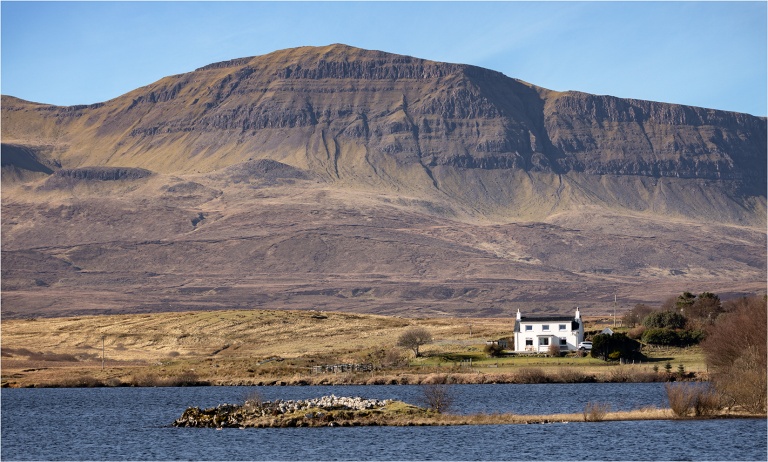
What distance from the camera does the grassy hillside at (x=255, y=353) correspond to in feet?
343

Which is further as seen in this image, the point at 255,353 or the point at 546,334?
the point at 255,353

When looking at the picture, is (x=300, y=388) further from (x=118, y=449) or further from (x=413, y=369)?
(x=118, y=449)

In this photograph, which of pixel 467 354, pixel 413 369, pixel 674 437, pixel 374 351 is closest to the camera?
pixel 674 437

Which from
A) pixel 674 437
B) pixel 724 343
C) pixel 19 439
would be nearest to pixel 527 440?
pixel 674 437

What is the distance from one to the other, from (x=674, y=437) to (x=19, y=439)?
35.5m

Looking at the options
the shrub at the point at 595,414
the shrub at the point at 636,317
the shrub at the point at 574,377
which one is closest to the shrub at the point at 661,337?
the shrub at the point at 574,377

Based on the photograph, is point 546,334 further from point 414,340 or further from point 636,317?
point 636,317

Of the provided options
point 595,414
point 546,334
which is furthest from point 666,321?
point 595,414

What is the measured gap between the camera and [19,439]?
6619 centimetres

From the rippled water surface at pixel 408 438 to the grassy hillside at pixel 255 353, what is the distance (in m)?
19.3

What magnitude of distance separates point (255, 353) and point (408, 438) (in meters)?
82.6

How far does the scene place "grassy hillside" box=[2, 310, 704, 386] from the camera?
343 feet

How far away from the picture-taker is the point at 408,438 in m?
59.6

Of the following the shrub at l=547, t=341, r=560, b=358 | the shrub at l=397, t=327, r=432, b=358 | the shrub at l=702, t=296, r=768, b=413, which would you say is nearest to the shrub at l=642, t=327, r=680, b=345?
the shrub at l=547, t=341, r=560, b=358
